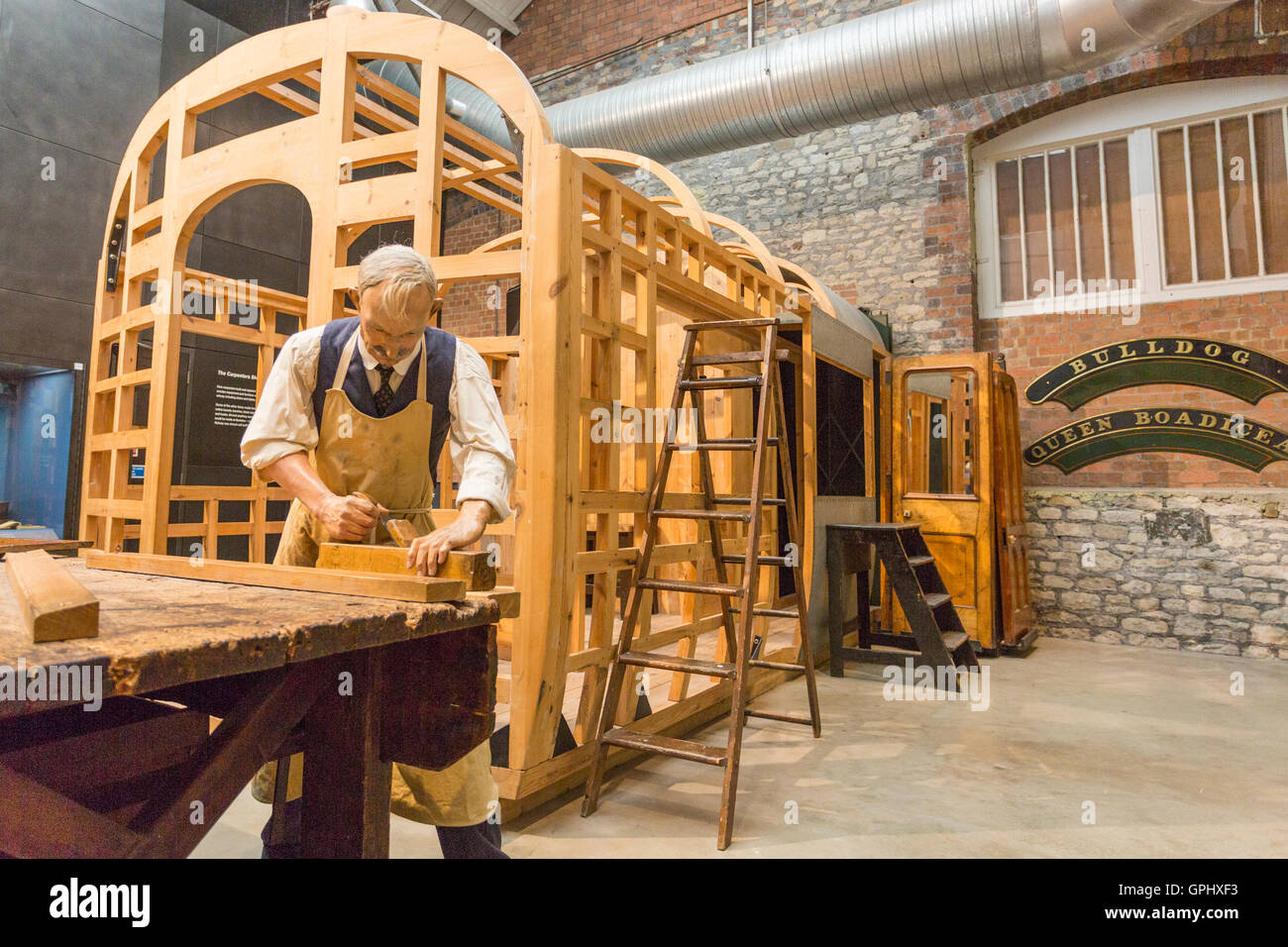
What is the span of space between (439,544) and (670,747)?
174 cm

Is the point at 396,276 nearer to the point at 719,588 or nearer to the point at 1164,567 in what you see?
the point at 719,588

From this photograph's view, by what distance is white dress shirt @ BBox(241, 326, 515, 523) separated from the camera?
1925 mm

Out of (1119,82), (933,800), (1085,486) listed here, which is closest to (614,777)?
(933,800)

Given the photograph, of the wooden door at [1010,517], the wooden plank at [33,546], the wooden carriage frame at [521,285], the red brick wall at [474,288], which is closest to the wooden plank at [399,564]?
the wooden plank at [33,546]

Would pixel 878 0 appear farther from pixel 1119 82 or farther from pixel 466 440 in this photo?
pixel 466 440

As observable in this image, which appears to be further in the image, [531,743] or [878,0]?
[878,0]

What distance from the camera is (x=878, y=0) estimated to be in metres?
7.69

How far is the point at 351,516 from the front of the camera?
1808 millimetres

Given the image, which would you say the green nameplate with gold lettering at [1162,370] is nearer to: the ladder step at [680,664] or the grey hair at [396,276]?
the ladder step at [680,664]

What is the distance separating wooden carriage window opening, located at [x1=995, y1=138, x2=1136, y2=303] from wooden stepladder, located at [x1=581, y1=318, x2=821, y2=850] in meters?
4.64

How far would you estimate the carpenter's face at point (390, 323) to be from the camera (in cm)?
179

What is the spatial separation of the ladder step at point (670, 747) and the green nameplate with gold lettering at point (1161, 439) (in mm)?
5382

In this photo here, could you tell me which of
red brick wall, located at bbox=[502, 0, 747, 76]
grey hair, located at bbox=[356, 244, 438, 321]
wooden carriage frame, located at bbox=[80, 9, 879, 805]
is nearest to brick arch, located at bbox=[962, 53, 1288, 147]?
red brick wall, located at bbox=[502, 0, 747, 76]
